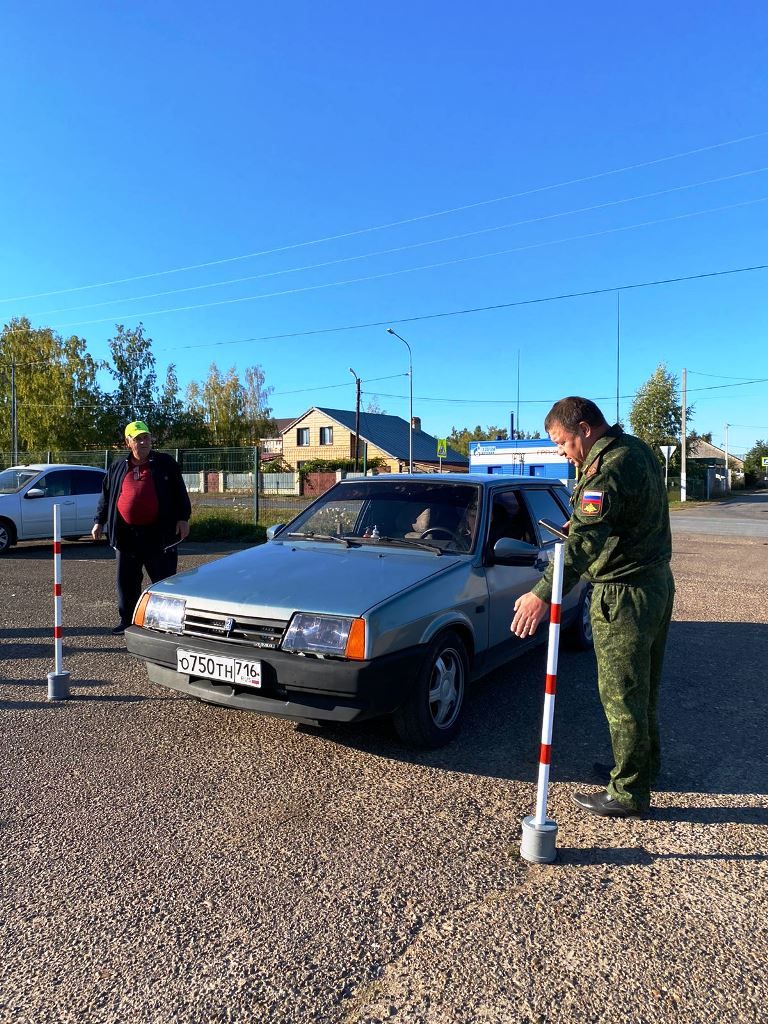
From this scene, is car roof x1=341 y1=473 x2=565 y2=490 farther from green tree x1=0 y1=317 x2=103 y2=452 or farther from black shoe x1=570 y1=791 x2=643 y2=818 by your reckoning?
green tree x1=0 y1=317 x2=103 y2=452

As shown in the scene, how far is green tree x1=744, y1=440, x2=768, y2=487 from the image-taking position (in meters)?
76.6

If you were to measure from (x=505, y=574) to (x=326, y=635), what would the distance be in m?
1.58

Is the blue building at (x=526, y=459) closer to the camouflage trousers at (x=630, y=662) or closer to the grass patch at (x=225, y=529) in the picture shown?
the grass patch at (x=225, y=529)

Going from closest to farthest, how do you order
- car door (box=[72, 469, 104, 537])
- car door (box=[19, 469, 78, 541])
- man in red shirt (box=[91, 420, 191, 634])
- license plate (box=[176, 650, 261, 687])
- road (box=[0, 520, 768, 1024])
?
1. road (box=[0, 520, 768, 1024])
2. license plate (box=[176, 650, 261, 687])
3. man in red shirt (box=[91, 420, 191, 634])
4. car door (box=[19, 469, 78, 541])
5. car door (box=[72, 469, 104, 537])

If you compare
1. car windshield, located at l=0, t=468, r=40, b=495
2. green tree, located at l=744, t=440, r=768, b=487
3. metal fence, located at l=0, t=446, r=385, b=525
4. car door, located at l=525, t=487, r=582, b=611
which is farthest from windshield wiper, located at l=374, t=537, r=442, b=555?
green tree, located at l=744, t=440, r=768, b=487

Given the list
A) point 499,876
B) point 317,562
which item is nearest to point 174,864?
point 499,876

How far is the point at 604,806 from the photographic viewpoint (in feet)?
10.3

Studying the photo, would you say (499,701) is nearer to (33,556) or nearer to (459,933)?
(459,933)

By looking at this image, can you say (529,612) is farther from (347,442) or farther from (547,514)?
(347,442)

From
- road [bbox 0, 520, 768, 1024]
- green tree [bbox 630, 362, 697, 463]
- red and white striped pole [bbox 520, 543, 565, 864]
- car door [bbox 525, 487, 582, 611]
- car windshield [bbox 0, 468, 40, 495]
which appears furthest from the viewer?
green tree [bbox 630, 362, 697, 463]

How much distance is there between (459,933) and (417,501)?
2932mm

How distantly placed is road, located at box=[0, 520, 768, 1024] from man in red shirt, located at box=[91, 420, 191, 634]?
1.52 metres

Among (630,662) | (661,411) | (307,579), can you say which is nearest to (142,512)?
(307,579)

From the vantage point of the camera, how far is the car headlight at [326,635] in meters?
3.31
